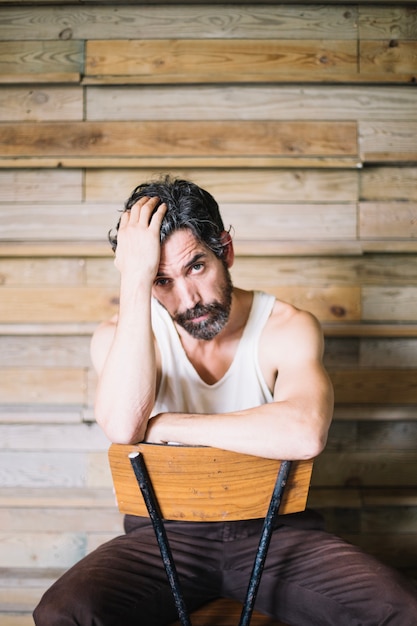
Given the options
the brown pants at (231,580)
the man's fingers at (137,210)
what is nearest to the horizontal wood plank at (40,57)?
the man's fingers at (137,210)

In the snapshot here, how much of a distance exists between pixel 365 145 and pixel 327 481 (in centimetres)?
127

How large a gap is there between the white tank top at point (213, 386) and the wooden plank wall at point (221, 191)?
0.60 metres

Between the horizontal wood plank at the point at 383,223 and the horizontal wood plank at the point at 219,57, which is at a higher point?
the horizontal wood plank at the point at 219,57

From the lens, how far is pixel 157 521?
4.09 ft

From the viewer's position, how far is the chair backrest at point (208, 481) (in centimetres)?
119

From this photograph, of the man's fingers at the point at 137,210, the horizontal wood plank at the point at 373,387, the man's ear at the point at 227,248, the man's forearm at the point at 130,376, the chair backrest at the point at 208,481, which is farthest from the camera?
the horizontal wood plank at the point at 373,387

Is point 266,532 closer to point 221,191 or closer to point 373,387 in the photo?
point 373,387

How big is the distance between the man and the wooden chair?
99 millimetres

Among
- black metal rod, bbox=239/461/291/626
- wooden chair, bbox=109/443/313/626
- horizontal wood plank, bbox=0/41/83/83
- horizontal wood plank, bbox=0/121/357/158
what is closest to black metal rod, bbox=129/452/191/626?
wooden chair, bbox=109/443/313/626

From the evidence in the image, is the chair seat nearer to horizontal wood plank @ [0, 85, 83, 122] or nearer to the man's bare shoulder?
the man's bare shoulder

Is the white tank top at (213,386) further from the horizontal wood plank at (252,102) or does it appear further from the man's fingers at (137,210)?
the horizontal wood plank at (252,102)

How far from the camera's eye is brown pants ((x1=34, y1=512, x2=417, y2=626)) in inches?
51.9

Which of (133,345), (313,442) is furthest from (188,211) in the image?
(313,442)

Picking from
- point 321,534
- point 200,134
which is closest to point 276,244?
point 200,134
